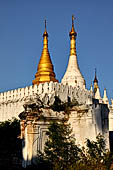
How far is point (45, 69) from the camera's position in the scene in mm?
37906

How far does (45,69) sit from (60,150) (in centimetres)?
2891

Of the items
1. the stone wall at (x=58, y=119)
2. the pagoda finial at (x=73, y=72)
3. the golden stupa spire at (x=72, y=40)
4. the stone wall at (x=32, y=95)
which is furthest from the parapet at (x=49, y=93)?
the stone wall at (x=58, y=119)

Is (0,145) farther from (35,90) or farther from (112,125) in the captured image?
(112,125)

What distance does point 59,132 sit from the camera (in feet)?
35.0

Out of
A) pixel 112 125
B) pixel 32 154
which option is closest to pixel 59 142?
pixel 32 154

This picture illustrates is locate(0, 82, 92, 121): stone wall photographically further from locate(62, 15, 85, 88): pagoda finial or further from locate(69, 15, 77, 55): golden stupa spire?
locate(69, 15, 77, 55): golden stupa spire

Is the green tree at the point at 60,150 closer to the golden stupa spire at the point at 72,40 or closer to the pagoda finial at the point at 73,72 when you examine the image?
the pagoda finial at the point at 73,72

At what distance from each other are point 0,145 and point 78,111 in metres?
8.99

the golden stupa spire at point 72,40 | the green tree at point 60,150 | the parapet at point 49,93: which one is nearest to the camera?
the green tree at point 60,150

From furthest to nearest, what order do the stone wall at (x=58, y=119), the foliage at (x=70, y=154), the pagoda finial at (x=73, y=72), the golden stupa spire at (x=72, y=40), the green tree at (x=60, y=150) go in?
the golden stupa spire at (x=72, y=40) < the pagoda finial at (x=73, y=72) < the stone wall at (x=58, y=119) < the green tree at (x=60, y=150) < the foliage at (x=70, y=154)

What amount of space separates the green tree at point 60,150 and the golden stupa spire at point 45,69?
83.4ft

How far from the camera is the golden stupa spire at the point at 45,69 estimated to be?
36688 millimetres

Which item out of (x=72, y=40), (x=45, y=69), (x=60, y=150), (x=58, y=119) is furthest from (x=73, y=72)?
(x=60, y=150)

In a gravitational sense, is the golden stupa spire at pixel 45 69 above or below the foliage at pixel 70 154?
above
